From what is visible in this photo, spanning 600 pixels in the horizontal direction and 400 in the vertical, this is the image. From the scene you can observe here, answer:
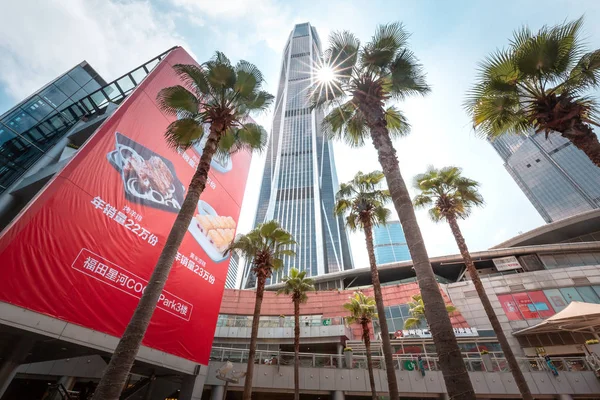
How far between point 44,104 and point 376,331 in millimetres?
36676

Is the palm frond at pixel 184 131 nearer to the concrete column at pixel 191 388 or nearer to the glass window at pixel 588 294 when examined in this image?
the concrete column at pixel 191 388

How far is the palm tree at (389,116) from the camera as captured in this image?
4.25 meters

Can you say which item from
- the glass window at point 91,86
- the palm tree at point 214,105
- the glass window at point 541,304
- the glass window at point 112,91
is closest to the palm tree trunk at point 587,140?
the palm tree at point 214,105

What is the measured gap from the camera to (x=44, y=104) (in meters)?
17.5

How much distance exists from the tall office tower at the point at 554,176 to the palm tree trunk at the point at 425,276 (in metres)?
115

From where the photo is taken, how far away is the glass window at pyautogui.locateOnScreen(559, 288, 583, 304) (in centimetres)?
2698

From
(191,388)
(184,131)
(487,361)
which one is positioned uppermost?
(184,131)

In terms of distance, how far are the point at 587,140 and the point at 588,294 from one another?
105ft

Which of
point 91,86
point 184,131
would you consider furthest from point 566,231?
point 91,86

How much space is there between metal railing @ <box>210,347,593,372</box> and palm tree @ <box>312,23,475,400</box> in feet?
27.7

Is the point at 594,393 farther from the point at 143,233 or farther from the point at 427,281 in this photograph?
the point at 143,233

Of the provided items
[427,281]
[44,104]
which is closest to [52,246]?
[427,281]

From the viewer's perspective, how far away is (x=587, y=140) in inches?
271

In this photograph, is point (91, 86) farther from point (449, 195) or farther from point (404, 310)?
point (404, 310)
